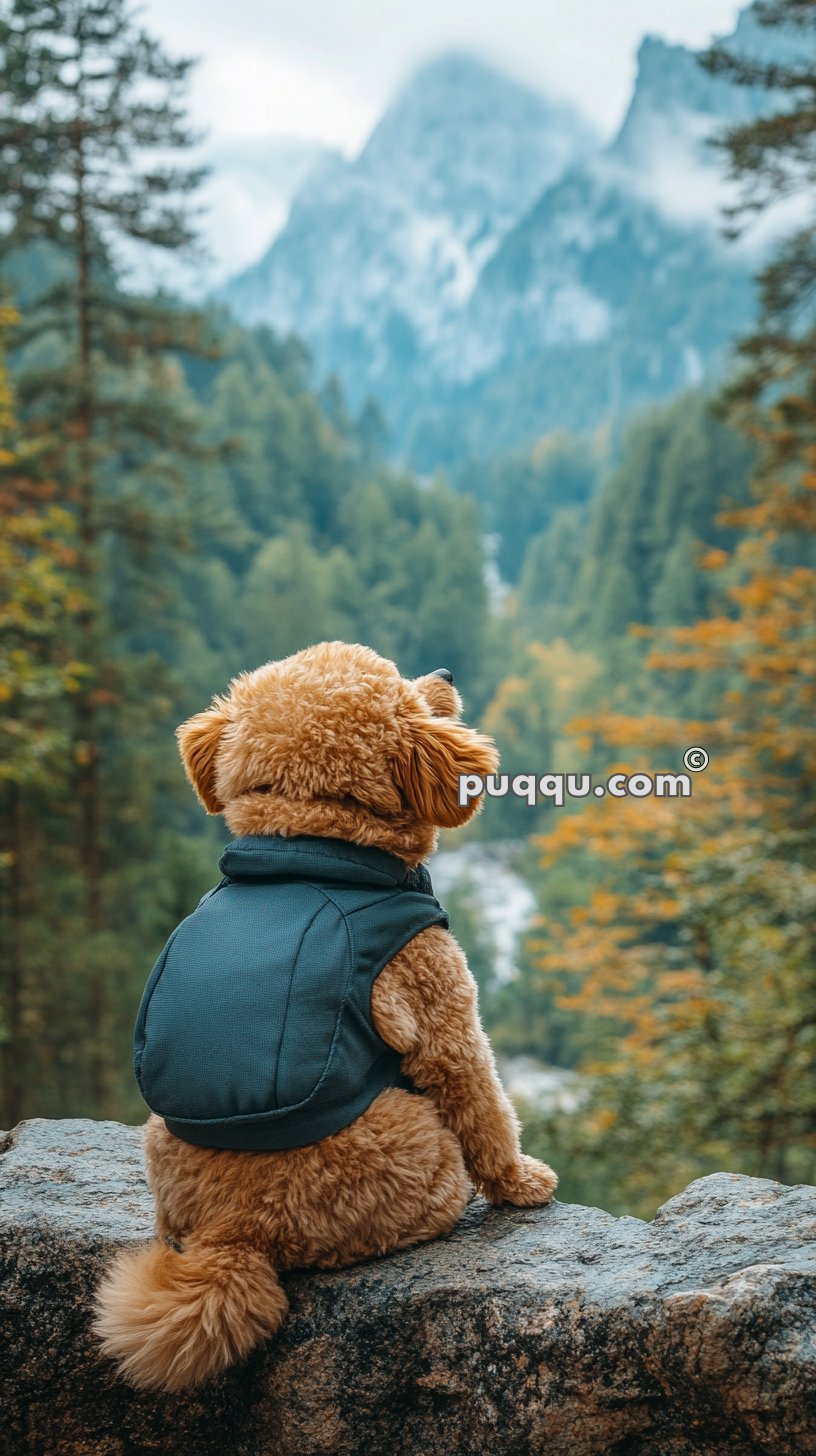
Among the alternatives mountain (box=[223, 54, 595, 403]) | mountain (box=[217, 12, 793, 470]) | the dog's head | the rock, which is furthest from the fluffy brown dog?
mountain (box=[223, 54, 595, 403])

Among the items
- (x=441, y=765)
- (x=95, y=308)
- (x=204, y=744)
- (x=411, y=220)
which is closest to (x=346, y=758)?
(x=441, y=765)

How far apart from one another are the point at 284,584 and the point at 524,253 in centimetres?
12533

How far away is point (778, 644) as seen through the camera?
26.8 feet

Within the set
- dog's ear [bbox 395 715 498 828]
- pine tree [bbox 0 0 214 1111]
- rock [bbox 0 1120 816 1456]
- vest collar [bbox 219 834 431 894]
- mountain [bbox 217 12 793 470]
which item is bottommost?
rock [bbox 0 1120 816 1456]

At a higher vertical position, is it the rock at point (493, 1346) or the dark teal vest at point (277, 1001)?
the dark teal vest at point (277, 1001)

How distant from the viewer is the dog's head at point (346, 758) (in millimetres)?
1936

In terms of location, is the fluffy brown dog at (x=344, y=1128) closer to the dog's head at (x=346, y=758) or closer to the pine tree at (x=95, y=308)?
the dog's head at (x=346, y=758)

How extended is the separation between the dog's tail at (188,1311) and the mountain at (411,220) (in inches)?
6207

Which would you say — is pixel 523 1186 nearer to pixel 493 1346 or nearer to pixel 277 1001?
pixel 493 1346

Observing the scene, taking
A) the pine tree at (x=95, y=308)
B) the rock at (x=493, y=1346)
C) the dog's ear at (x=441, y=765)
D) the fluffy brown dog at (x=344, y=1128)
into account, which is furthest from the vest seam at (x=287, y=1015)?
the pine tree at (x=95, y=308)

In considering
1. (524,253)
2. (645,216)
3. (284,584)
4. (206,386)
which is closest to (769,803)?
(284,584)

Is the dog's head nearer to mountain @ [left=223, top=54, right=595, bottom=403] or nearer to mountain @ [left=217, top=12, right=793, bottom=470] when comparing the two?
mountain @ [left=217, top=12, right=793, bottom=470]

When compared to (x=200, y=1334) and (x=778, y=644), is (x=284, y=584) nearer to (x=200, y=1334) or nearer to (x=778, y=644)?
(x=778, y=644)

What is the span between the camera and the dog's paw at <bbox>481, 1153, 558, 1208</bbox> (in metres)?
2.12
